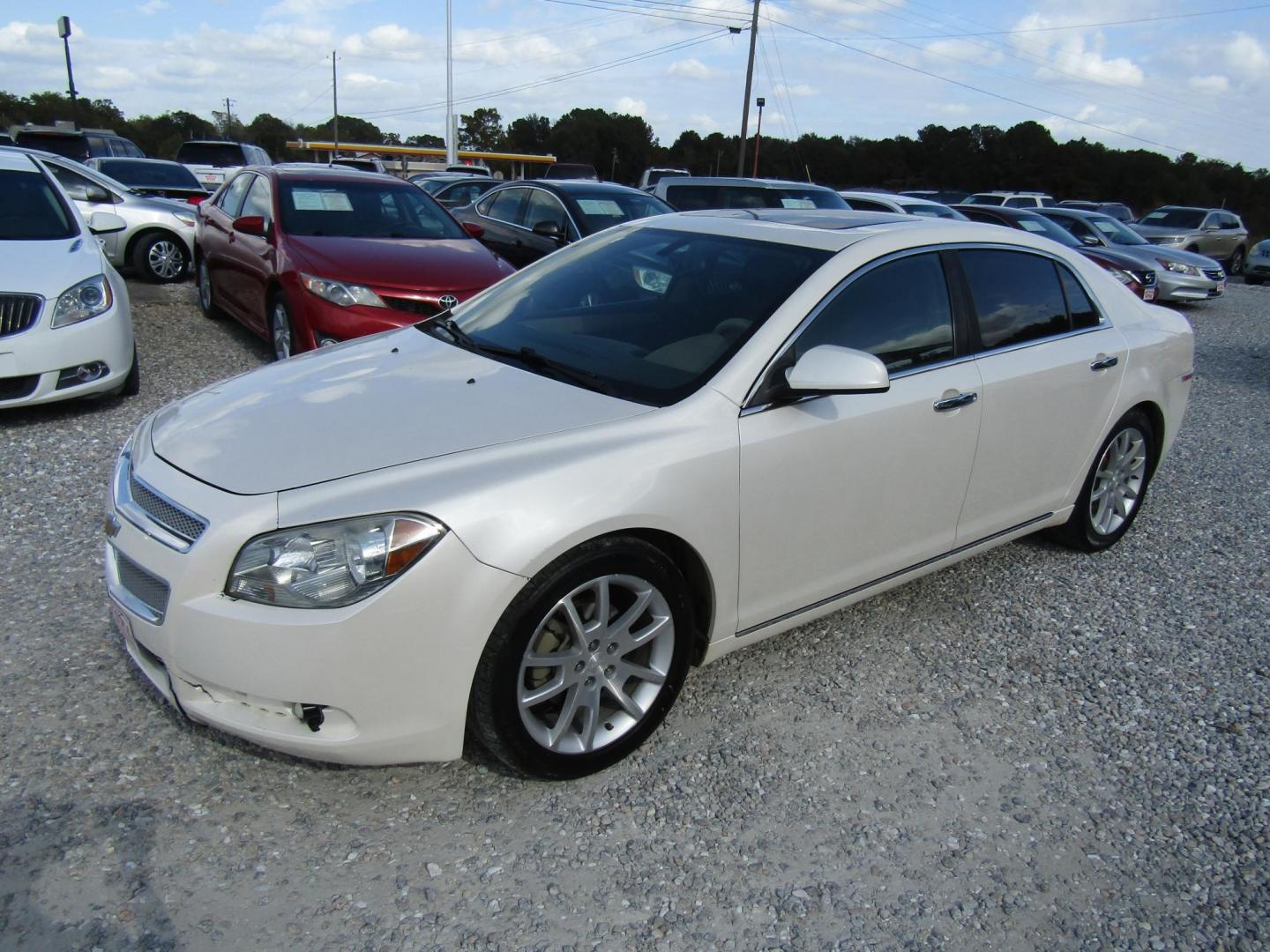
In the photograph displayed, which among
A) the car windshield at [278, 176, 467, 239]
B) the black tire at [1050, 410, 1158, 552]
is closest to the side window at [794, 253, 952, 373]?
the black tire at [1050, 410, 1158, 552]

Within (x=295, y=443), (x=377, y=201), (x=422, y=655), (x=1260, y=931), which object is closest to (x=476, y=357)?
(x=295, y=443)

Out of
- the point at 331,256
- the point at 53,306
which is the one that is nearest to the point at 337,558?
the point at 53,306

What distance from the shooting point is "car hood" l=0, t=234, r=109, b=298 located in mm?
5664

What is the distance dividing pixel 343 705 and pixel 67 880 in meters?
0.76

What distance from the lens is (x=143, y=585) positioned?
262 cm

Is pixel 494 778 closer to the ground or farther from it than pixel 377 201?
closer to the ground

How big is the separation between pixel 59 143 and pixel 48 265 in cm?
1586

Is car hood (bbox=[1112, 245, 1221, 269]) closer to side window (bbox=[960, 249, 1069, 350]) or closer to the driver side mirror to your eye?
the driver side mirror

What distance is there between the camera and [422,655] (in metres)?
2.40

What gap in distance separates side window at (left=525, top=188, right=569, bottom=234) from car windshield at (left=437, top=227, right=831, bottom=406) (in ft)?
20.0

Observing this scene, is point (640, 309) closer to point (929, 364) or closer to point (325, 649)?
point (929, 364)

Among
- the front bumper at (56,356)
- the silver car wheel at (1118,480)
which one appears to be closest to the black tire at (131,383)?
the front bumper at (56,356)

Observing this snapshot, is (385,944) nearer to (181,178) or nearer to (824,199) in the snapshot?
(824,199)

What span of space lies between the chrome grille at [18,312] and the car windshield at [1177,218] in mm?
22857
